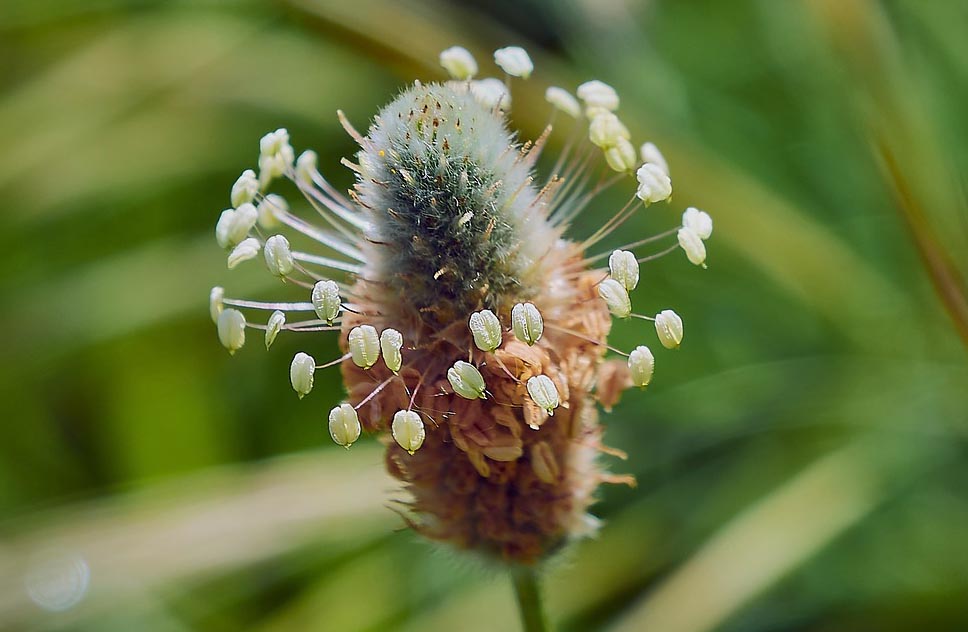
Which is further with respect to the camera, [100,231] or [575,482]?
[100,231]

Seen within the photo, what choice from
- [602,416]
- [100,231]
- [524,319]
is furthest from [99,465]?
[524,319]

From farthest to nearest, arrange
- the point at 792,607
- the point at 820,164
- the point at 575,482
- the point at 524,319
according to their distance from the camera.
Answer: the point at 820,164 < the point at 792,607 < the point at 575,482 < the point at 524,319

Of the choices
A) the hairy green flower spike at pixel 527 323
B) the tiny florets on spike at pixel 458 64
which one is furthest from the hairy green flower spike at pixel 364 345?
the tiny florets on spike at pixel 458 64

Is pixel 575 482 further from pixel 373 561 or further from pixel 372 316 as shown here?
pixel 373 561

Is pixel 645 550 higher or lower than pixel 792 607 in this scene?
higher

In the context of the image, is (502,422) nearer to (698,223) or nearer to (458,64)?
(698,223)

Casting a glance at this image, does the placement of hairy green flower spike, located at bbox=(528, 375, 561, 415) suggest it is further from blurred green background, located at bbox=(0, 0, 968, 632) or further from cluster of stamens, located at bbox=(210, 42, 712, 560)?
blurred green background, located at bbox=(0, 0, 968, 632)

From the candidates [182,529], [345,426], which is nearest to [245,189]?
[345,426]
